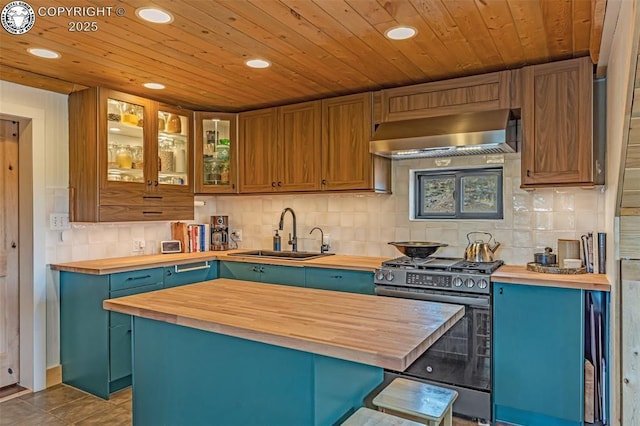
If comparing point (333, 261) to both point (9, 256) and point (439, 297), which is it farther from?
point (9, 256)

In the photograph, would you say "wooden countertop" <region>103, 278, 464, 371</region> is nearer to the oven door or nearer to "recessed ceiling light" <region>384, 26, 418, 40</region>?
the oven door

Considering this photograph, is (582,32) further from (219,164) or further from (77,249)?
(77,249)

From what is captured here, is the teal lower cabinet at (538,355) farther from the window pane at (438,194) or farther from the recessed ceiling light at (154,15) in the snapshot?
the recessed ceiling light at (154,15)

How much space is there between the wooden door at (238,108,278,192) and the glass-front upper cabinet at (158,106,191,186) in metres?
0.50

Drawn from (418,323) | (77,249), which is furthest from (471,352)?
(77,249)

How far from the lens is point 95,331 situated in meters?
3.20

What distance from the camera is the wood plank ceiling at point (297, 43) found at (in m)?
2.16

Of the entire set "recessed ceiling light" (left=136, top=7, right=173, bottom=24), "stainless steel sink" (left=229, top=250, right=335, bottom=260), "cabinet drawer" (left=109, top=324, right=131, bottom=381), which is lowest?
"cabinet drawer" (left=109, top=324, right=131, bottom=381)

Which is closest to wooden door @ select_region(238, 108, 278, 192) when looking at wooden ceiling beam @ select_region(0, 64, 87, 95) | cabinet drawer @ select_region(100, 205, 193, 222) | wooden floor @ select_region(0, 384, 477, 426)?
cabinet drawer @ select_region(100, 205, 193, 222)

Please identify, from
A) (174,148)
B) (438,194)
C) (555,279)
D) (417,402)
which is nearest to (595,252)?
(555,279)

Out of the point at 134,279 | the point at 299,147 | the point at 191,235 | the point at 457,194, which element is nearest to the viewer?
the point at 134,279

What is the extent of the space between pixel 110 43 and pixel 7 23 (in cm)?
49

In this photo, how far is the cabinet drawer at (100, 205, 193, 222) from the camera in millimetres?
3441

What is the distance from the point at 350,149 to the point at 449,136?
35.0 inches
